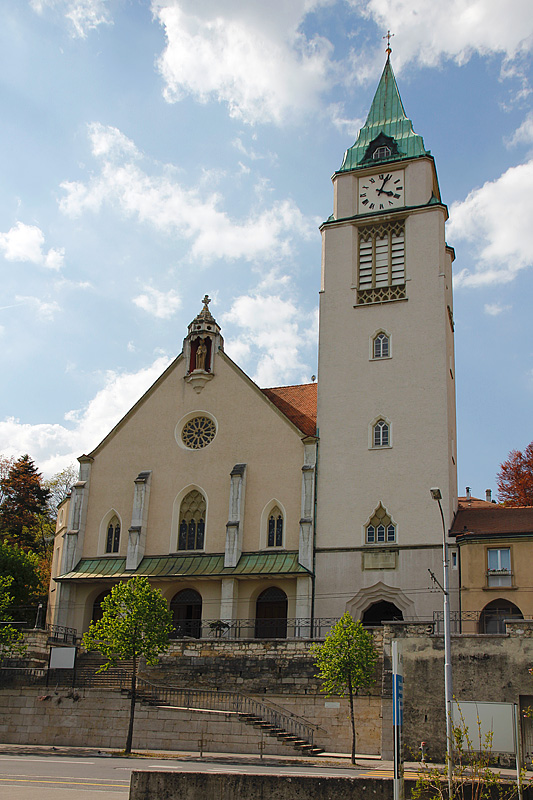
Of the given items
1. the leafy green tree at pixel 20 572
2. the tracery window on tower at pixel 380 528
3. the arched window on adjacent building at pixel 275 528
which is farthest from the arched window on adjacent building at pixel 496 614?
the leafy green tree at pixel 20 572

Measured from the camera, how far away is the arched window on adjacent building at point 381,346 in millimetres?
39875

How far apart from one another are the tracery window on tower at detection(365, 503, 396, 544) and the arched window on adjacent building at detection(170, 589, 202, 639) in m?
8.67

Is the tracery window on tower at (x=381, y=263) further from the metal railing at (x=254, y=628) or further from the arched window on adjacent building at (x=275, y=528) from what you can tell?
the metal railing at (x=254, y=628)

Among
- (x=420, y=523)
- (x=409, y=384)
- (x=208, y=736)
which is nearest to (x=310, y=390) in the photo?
(x=409, y=384)

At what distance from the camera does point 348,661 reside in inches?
1083

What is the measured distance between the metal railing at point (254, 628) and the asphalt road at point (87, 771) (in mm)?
11366

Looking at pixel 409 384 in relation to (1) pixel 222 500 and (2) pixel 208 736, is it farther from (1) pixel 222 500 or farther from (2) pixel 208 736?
(2) pixel 208 736

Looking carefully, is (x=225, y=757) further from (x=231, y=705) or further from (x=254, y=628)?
(x=254, y=628)

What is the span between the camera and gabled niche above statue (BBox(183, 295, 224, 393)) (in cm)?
4216

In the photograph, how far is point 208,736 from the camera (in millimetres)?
26719

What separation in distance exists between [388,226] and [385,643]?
867 inches

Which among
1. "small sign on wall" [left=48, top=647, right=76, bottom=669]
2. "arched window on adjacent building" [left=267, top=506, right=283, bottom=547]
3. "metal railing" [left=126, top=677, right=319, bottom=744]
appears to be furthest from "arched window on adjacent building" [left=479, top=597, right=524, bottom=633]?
"small sign on wall" [left=48, top=647, right=76, bottom=669]

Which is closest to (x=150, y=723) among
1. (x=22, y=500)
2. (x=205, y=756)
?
(x=205, y=756)

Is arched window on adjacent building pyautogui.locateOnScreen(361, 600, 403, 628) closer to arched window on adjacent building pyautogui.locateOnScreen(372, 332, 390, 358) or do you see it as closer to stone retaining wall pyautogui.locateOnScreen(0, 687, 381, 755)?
stone retaining wall pyautogui.locateOnScreen(0, 687, 381, 755)
